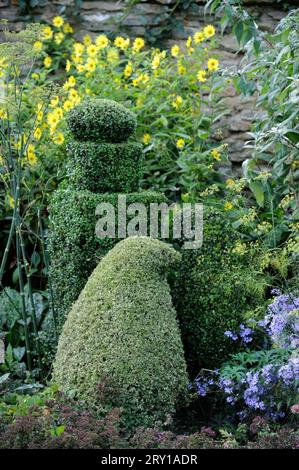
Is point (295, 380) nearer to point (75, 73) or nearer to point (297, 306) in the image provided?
point (297, 306)

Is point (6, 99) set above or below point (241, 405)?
above

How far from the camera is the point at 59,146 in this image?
5.20 meters

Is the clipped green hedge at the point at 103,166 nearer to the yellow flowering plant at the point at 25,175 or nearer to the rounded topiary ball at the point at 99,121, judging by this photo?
the rounded topiary ball at the point at 99,121

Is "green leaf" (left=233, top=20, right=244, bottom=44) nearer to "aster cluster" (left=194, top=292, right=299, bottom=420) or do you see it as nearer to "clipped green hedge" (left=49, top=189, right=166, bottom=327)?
"clipped green hedge" (left=49, top=189, right=166, bottom=327)

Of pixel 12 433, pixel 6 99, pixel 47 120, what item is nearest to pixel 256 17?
pixel 47 120

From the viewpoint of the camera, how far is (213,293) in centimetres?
439

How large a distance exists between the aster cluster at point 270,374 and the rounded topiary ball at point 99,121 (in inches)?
51.5

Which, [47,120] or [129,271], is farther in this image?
[47,120]

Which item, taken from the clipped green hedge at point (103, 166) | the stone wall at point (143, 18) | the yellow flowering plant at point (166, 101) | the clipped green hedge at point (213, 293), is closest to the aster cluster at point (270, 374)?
the clipped green hedge at point (213, 293)

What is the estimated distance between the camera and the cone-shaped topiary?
12.5ft

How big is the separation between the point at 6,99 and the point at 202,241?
1.36 metres

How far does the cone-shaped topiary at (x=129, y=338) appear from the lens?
3805 millimetres

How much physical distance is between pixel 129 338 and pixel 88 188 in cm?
106

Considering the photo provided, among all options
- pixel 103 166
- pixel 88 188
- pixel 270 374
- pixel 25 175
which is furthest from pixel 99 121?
pixel 270 374
